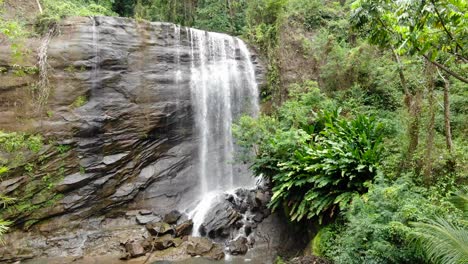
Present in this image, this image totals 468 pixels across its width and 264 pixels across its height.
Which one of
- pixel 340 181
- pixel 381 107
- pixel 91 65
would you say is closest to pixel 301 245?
pixel 340 181

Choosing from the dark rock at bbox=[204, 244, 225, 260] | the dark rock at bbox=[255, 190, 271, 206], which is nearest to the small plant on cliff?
the dark rock at bbox=[255, 190, 271, 206]

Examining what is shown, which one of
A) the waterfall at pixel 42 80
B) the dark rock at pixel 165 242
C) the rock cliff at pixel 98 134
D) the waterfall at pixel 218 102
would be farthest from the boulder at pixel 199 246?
the waterfall at pixel 42 80

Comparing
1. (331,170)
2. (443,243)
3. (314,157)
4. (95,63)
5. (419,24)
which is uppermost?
(95,63)

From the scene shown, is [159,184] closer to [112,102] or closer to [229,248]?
[112,102]

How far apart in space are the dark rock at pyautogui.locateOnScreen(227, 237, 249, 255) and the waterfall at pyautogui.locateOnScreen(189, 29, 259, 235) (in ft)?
9.06

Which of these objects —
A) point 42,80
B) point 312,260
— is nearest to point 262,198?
point 312,260

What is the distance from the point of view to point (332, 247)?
5633 millimetres

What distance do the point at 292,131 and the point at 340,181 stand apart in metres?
2.08

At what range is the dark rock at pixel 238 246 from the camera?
8.41 meters

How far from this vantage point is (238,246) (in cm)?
851

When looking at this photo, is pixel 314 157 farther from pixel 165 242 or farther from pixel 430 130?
pixel 165 242

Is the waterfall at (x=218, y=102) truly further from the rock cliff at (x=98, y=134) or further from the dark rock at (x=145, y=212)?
the dark rock at (x=145, y=212)

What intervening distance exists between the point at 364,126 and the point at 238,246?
4193 millimetres

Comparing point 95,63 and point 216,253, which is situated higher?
point 95,63
